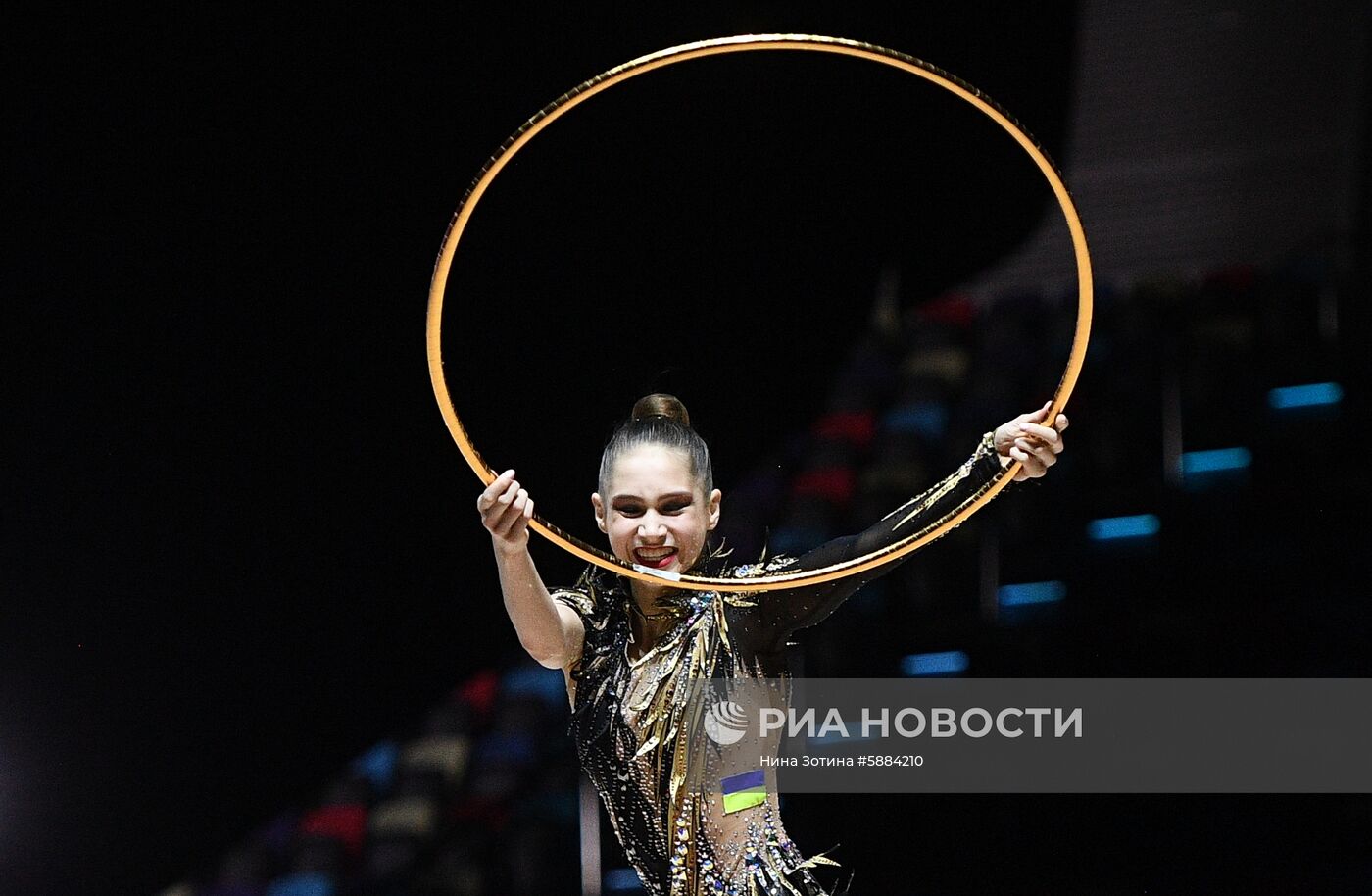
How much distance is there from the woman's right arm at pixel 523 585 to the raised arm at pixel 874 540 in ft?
0.80

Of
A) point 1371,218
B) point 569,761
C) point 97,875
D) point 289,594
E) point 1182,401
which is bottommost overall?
point 97,875

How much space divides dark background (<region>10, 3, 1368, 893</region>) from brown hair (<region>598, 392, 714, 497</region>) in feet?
0.83

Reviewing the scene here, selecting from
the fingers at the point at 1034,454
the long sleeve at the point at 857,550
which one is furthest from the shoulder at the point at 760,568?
the fingers at the point at 1034,454

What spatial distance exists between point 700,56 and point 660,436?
455mm

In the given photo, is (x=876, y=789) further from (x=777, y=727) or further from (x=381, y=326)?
(x=381, y=326)

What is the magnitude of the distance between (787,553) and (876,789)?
1.35ft

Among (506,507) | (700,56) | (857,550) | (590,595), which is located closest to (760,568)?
(857,550)

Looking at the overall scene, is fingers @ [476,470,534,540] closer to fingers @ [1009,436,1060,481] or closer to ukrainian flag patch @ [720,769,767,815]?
ukrainian flag patch @ [720,769,767,815]

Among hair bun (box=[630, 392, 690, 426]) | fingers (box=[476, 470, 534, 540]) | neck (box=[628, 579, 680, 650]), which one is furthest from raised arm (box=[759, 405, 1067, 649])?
fingers (box=[476, 470, 534, 540])

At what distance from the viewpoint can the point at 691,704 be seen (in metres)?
2.17

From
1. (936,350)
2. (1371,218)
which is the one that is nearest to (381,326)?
(936,350)

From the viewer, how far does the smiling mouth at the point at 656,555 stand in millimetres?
2184

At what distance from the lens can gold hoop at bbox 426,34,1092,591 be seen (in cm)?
204

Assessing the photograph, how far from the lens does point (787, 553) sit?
2.34 m
